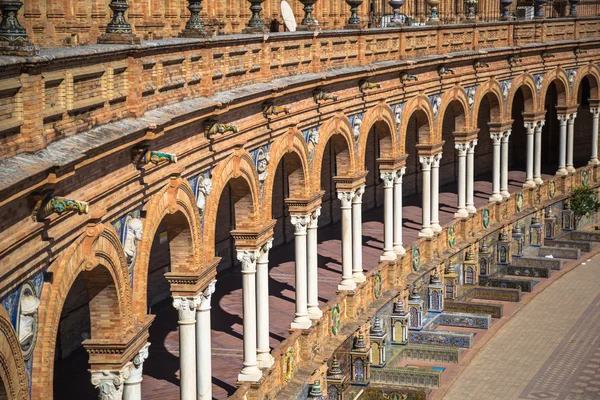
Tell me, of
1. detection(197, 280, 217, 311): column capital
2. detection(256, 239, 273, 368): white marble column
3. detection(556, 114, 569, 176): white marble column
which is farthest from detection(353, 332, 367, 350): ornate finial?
detection(556, 114, 569, 176): white marble column

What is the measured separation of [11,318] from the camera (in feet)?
40.1

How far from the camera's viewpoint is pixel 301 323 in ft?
79.0

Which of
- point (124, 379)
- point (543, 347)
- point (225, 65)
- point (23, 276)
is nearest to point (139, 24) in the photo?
point (225, 65)

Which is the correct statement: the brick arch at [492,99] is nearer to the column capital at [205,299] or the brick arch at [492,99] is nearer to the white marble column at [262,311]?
the white marble column at [262,311]

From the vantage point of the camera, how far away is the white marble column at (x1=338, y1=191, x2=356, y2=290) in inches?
1066

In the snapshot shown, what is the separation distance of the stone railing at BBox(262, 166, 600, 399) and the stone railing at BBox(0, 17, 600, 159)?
186 inches

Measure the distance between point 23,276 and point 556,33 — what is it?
32356mm

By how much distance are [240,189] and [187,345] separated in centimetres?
387

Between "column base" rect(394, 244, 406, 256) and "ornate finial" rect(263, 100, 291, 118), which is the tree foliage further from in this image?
"ornate finial" rect(263, 100, 291, 118)

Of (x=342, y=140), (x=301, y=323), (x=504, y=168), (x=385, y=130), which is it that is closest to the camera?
(x=301, y=323)

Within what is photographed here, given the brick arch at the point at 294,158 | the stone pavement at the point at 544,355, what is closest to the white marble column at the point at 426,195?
the stone pavement at the point at 544,355

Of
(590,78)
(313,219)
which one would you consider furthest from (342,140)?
(590,78)

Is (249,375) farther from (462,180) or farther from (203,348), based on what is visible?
(462,180)

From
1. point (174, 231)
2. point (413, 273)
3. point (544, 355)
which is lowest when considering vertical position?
point (544, 355)
